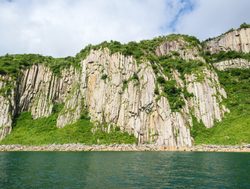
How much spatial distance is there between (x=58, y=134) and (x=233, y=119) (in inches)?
2545

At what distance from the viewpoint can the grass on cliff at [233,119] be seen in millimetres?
101688

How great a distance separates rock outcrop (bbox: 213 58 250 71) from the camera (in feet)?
479

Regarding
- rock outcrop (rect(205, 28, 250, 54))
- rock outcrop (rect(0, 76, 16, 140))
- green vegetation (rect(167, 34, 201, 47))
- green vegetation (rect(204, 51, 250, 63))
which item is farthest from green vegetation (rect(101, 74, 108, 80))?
rock outcrop (rect(205, 28, 250, 54))

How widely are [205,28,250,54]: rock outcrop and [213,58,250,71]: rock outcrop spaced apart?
10706 millimetres

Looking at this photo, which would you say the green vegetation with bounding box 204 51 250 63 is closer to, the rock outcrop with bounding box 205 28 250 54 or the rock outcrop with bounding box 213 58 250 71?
the rock outcrop with bounding box 213 58 250 71

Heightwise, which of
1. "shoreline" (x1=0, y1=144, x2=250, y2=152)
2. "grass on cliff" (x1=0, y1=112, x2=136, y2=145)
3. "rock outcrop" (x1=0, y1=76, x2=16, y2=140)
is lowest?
"shoreline" (x1=0, y1=144, x2=250, y2=152)

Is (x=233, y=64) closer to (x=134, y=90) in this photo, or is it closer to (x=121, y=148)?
(x=134, y=90)

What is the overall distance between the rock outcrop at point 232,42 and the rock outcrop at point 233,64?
10706mm

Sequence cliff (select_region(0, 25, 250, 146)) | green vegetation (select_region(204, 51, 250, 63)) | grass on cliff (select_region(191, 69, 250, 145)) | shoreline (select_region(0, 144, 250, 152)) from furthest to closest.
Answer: green vegetation (select_region(204, 51, 250, 63)), cliff (select_region(0, 25, 250, 146)), grass on cliff (select_region(191, 69, 250, 145)), shoreline (select_region(0, 144, 250, 152))

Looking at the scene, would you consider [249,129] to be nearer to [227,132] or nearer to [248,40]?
[227,132]

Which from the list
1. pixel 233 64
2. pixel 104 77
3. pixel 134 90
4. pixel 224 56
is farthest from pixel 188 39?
pixel 104 77

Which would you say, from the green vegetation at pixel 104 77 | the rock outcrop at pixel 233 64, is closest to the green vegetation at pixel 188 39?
the rock outcrop at pixel 233 64

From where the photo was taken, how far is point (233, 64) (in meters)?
148

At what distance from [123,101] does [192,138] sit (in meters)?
30.7
